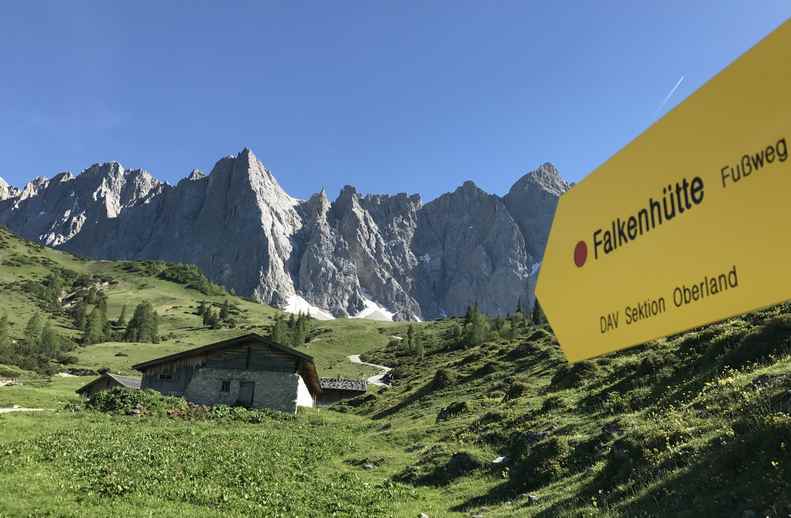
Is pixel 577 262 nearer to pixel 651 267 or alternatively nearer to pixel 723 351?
pixel 651 267

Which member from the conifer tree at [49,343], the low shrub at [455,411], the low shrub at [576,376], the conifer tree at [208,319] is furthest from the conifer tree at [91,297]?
the low shrub at [576,376]

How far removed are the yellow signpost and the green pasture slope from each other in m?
7.14

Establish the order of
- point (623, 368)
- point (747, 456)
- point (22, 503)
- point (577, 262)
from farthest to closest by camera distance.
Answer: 1. point (623, 368)
2. point (22, 503)
3. point (747, 456)
4. point (577, 262)

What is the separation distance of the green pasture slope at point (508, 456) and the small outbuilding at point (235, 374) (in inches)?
403

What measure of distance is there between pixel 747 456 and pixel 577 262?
8.72 m

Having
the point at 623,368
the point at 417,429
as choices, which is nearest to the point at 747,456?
the point at 623,368

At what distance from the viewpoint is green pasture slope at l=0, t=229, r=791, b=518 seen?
10.7 meters

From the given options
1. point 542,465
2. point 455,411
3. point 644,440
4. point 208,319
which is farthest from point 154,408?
point 208,319

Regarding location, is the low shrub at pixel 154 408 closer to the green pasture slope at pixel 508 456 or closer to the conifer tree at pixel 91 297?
the green pasture slope at pixel 508 456

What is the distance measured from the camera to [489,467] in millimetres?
19000

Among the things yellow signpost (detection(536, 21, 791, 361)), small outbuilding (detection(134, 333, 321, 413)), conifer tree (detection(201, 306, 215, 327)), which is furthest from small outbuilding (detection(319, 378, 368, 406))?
conifer tree (detection(201, 306, 215, 327))

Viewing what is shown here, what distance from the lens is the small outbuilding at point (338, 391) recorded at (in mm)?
84188

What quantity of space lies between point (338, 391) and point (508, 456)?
68526mm

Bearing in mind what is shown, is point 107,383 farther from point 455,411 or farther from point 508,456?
point 508,456
